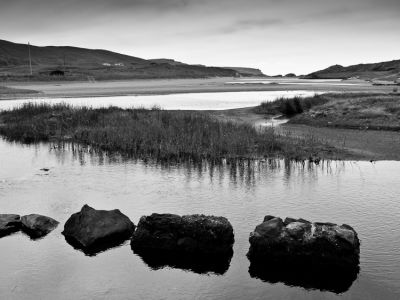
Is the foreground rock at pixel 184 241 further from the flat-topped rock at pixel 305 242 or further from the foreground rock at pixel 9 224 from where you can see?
the foreground rock at pixel 9 224

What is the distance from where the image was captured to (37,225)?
1670 centimetres

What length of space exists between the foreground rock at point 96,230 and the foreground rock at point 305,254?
13.4ft

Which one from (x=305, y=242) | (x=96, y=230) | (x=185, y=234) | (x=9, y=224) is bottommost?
(x=9, y=224)

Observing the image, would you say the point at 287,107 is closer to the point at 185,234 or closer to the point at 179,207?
the point at 179,207

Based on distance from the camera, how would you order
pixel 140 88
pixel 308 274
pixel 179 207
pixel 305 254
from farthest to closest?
pixel 140 88
pixel 179 207
pixel 305 254
pixel 308 274

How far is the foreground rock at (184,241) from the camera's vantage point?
47.8ft

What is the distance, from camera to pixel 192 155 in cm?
2831

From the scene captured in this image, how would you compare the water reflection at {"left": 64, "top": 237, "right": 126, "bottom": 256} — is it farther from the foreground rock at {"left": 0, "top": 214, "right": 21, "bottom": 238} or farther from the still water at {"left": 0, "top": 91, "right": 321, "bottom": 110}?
the still water at {"left": 0, "top": 91, "right": 321, "bottom": 110}

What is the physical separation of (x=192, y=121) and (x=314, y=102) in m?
20.7

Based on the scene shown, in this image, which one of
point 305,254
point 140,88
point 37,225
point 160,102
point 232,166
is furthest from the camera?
point 140,88

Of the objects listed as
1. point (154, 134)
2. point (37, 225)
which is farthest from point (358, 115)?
point (37, 225)

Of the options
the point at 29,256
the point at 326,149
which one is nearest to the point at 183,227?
the point at 29,256

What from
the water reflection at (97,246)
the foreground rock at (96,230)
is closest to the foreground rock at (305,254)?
the water reflection at (97,246)

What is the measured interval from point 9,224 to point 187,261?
20.5 feet
